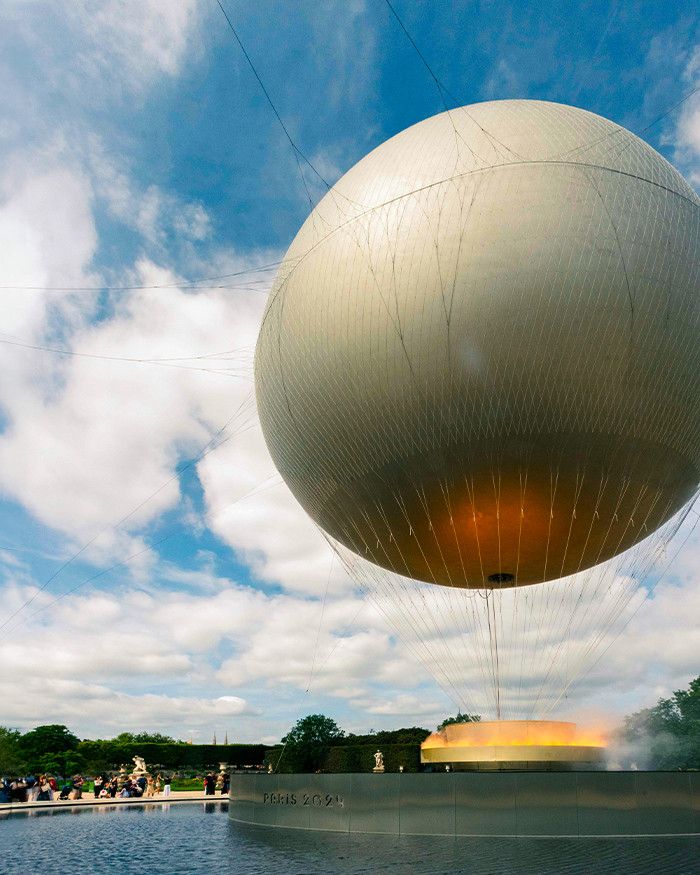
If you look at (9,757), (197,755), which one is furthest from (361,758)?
(9,757)

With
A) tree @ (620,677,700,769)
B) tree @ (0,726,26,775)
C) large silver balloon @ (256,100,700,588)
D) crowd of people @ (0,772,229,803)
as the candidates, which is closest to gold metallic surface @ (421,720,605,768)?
large silver balloon @ (256,100,700,588)

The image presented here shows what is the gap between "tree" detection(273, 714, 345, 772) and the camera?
62.2 meters

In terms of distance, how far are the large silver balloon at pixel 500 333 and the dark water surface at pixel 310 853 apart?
7.34m

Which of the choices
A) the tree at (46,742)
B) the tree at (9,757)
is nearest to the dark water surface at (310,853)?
the tree at (9,757)

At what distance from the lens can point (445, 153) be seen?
647 inches

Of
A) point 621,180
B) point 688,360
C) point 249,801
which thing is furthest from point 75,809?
point 621,180

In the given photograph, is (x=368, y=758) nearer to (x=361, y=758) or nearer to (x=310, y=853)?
(x=361, y=758)

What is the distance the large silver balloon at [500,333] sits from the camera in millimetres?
14586

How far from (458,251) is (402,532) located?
8.00 m

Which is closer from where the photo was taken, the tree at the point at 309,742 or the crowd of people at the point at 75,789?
the crowd of people at the point at 75,789

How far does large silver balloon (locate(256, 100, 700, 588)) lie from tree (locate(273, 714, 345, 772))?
4961cm

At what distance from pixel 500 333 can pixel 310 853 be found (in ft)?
35.1

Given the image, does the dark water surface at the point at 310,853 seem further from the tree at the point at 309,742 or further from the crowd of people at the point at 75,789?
the tree at the point at 309,742

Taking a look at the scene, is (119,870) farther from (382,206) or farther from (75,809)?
(75,809)
